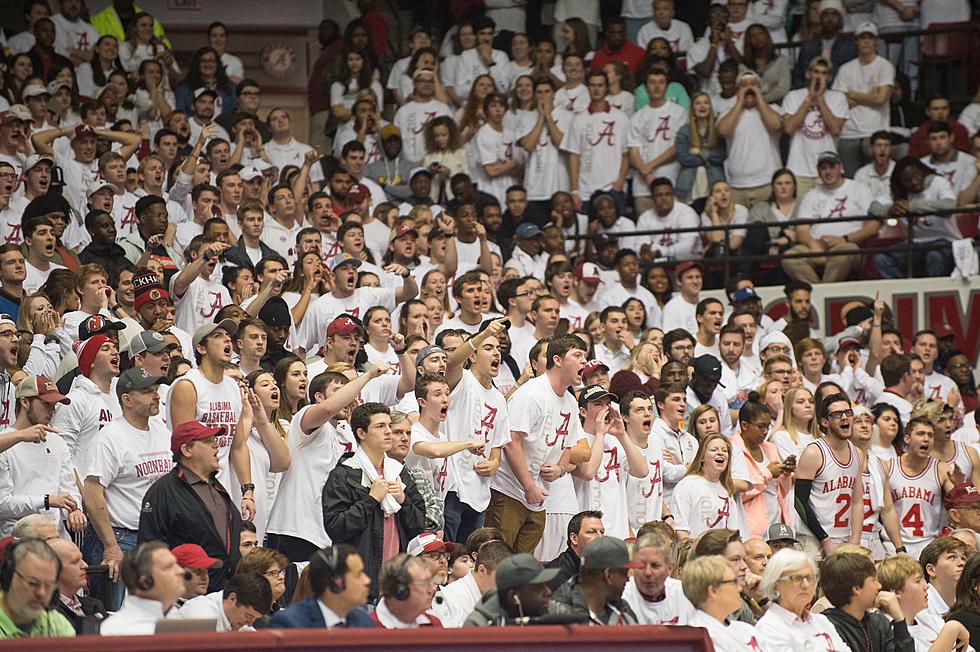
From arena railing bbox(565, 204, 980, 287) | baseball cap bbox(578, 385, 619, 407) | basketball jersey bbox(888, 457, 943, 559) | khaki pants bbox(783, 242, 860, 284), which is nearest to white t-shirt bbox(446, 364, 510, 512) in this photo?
baseball cap bbox(578, 385, 619, 407)

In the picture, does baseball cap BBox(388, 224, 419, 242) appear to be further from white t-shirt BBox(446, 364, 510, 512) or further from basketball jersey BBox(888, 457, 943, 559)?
basketball jersey BBox(888, 457, 943, 559)

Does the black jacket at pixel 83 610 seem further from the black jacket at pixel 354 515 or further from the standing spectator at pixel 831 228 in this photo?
the standing spectator at pixel 831 228

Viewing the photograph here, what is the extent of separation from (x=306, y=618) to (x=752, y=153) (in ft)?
39.0

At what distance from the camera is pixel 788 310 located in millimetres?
15430

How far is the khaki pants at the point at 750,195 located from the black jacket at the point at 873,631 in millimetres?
9494

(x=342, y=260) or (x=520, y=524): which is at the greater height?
(x=342, y=260)

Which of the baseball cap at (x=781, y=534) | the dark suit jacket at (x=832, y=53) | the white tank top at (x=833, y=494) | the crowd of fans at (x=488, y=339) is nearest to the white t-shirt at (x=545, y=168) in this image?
the crowd of fans at (x=488, y=339)

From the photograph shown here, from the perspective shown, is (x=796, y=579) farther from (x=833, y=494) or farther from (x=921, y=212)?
(x=921, y=212)

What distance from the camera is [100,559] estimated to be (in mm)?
8641

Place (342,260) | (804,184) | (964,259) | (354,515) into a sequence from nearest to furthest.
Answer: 1. (354,515)
2. (342,260)
3. (964,259)
4. (804,184)

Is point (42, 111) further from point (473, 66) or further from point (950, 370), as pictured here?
point (950, 370)

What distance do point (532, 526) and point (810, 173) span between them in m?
8.44

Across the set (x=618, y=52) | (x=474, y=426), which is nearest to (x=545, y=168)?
(x=618, y=52)

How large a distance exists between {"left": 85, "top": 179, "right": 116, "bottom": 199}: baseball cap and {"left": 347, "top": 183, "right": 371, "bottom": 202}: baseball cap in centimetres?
244
